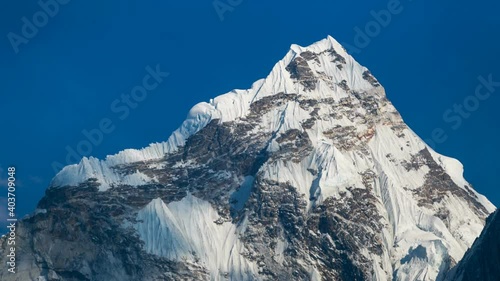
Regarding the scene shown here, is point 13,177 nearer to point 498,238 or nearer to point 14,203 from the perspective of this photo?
point 14,203

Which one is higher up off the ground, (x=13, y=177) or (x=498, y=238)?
(x=13, y=177)

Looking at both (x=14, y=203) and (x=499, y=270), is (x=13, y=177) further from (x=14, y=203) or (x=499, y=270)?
(x=499, y=270)

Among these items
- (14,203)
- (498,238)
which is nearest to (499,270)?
(498,238)

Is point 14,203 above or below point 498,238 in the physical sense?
above

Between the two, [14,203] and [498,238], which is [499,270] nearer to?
[498,238]

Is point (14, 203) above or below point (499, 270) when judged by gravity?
above

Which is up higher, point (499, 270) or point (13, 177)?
point (13, 177)

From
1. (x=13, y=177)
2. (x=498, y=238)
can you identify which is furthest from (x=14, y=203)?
(x=498, y=238)
